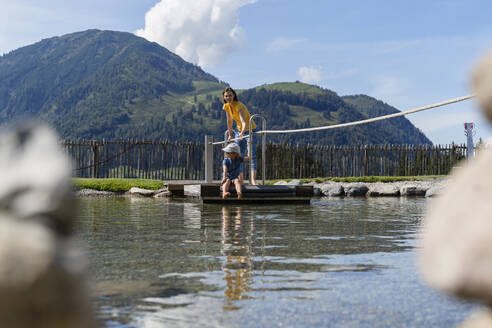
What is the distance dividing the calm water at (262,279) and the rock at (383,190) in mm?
12014

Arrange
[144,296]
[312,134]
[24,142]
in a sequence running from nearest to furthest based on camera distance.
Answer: [24,142] < [144,296] < [312,134]

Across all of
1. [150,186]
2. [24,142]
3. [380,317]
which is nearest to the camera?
[24,142]

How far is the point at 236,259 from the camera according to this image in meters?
4.26

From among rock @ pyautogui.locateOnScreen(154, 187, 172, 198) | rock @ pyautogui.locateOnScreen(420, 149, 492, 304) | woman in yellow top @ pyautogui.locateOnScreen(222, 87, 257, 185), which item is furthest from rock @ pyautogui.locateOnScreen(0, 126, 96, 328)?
rock @ pyautogui.locateOnScreen(154, 187, 172, 198)

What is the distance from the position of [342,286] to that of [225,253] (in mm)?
1547

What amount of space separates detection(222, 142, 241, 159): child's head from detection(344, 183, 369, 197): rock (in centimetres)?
819

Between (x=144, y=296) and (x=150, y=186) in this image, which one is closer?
(x=144, y=296)

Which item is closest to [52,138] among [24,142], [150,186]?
[24,142]

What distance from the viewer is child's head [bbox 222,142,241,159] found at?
10898 millimetres

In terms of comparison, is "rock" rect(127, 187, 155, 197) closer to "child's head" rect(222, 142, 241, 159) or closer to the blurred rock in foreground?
"child's head" rect(222, 142, 241, 159)

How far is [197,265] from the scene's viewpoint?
4.01 metres

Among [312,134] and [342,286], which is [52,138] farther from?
[312,134]

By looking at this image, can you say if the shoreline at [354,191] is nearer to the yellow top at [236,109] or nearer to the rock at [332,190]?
the rock at [332,190]

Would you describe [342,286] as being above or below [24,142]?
below
